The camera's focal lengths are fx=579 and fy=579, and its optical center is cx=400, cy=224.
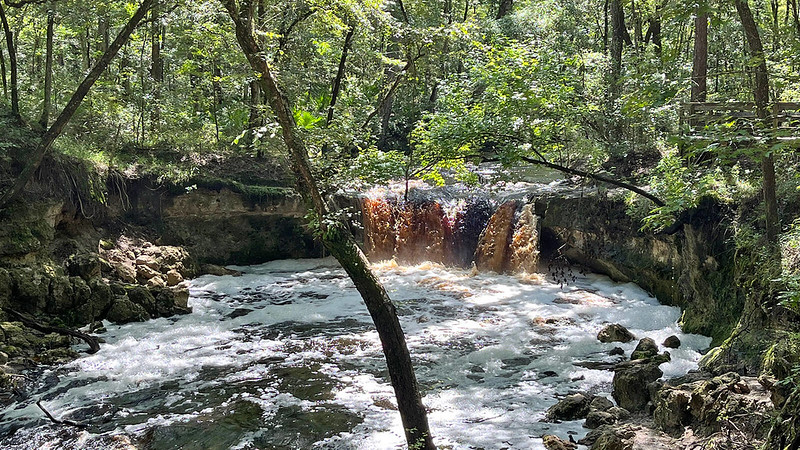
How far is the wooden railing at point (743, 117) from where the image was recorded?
5.02 metres

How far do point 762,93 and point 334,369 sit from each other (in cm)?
706

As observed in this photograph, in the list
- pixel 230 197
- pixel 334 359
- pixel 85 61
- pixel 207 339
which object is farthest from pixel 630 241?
pixel 85 61

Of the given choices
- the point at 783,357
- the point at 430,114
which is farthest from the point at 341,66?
the point at 783,357

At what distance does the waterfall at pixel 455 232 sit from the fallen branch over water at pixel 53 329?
873 cm

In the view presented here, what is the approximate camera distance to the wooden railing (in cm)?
502

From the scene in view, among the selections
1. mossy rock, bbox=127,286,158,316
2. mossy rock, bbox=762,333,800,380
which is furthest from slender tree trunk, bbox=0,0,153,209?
mossy rock, bbox=762,333,800,380

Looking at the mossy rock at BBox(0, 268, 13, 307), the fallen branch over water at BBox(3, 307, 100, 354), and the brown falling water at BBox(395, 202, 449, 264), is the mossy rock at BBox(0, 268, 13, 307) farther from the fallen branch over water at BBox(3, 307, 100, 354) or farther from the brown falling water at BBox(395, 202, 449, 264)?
the brown falling water at BBox(395, 202, 449, 264)

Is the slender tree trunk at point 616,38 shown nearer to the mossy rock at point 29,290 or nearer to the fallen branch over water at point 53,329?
the fallen branch over water at point 53,329

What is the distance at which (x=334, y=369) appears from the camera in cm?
929

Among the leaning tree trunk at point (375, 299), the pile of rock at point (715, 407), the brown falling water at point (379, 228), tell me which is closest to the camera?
the pile of rock at point (715, 407)

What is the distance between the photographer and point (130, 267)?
1377 cm

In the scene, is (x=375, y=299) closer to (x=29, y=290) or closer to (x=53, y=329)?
(x=53, y=329)

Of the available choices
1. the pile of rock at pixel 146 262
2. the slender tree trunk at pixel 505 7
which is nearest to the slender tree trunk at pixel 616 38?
the slender tree trunk at pixel 505 7

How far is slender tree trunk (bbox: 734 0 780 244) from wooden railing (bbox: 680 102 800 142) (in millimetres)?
120
